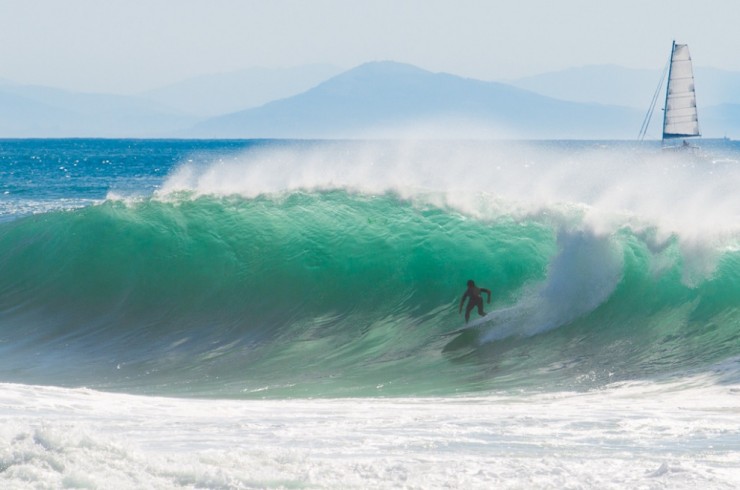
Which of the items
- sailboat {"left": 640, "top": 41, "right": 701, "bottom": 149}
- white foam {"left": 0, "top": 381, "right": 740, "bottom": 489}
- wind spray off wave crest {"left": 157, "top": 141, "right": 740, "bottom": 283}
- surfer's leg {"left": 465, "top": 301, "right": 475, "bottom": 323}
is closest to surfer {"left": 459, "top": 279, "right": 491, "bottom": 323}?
surfer's leg {"left": 465, "top": 301, "right": 475, "bottom": 323}

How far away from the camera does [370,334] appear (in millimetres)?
15672

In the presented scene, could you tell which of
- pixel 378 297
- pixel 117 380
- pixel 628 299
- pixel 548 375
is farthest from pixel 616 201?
pixel 117 380

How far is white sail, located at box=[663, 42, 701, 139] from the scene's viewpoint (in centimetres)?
5616

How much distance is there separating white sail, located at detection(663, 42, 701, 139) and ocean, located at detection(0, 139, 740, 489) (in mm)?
33531

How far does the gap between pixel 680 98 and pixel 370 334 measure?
45.0 metres

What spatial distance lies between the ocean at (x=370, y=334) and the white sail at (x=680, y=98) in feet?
110

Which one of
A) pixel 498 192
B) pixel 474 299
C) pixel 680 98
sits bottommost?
pixel 474 299

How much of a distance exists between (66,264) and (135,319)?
3140mm

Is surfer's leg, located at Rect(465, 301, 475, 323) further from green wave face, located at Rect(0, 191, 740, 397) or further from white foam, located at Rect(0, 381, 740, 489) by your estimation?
white foam, located at Rect(0, 381, 740, 489)

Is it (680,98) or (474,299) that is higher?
(680,98)

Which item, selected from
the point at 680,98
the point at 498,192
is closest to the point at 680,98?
the point at 680,98

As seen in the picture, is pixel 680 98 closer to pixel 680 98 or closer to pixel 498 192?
pixel 680 98

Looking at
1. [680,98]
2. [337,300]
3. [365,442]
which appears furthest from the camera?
[680,98]

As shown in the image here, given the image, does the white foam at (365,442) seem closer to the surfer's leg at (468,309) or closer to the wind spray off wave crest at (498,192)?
the surfer's leg at (468,309)
